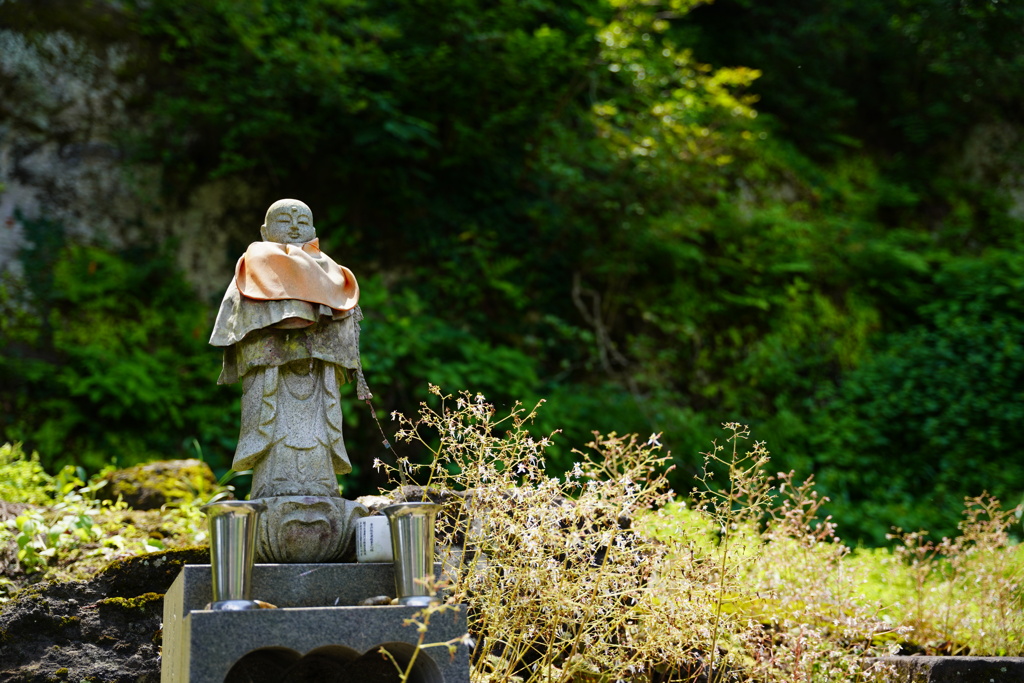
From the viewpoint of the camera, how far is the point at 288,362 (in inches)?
149

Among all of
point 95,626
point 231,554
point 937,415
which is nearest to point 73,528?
point 95,626

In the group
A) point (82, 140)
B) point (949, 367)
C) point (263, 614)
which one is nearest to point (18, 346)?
point (82, 140)

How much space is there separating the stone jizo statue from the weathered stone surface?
1.25 metres

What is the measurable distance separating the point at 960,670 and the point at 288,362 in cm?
338

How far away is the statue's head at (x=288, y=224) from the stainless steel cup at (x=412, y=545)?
1.39 meters

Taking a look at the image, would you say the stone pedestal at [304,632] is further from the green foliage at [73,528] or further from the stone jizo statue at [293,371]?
the green foliage at [73,528]

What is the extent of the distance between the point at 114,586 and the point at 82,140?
19.6 feet

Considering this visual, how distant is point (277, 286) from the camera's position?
372cm

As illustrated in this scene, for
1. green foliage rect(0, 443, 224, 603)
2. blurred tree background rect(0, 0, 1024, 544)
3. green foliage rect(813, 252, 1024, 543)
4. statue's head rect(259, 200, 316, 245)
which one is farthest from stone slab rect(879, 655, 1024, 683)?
green foliage rect(813, 252, 1024, 543)

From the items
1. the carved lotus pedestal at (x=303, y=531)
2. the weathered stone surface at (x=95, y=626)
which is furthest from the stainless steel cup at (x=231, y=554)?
the weathered stone surface at (x=95, y=626)

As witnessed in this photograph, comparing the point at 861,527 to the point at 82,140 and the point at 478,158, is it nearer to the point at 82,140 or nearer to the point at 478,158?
the point at 478,158

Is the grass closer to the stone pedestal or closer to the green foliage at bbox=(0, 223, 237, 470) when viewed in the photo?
the stone pedestal

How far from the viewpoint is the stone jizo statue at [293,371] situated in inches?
144

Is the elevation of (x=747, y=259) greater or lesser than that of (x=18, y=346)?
greater
